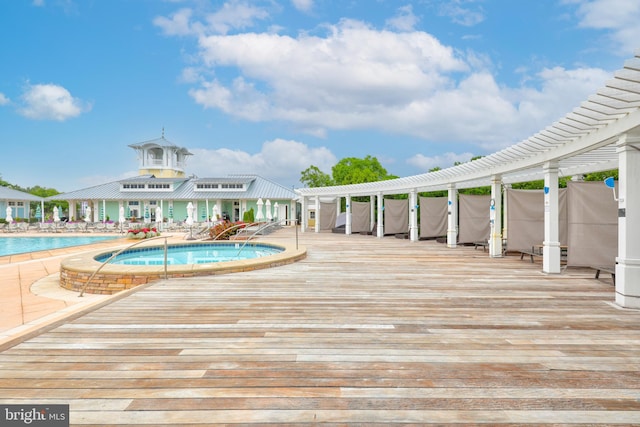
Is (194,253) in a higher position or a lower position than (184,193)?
lower

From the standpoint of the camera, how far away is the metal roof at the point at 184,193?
3244 cm

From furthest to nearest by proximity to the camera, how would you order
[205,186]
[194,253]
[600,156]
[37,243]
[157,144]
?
[157,144] < [205,186] < [37,243] < [194,253] < [600,156]

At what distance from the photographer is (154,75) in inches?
1001

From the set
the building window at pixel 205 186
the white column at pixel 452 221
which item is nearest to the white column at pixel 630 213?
the white column at pixel 452 221

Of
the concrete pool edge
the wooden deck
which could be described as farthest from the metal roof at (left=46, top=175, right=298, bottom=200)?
the wooden deck

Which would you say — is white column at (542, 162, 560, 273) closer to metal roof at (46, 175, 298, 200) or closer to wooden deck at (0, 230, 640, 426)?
wooden deck at (0, 230, 640, 426)

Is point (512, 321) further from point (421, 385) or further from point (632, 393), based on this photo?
point (421, 385)

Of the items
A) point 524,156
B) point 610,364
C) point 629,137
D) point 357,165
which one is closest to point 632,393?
point 610,364

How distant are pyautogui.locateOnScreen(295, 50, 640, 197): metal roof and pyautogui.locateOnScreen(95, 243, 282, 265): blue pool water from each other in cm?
744

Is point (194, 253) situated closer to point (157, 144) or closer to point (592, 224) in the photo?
point (592, 224)

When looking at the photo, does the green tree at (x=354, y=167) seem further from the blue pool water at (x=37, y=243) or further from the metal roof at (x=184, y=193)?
the blue pool water at (x=37, y=243)

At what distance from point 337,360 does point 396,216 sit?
16.5m

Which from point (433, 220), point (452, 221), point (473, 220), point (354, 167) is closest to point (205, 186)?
point (354, 167)

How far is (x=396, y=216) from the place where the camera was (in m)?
19.1
